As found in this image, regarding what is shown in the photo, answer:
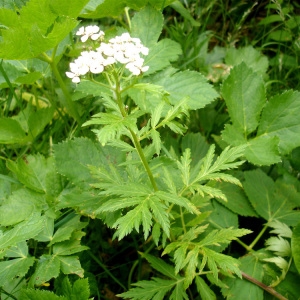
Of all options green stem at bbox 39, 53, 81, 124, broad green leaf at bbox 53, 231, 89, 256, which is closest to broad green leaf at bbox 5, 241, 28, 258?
broad green leaf at bbox 53, 231, 89, 256

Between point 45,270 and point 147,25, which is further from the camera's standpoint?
point 147,25

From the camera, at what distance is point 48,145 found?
2219 mm

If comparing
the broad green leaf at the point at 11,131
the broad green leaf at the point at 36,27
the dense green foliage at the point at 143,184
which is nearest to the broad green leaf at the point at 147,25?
the dense green foliage at the point at 143,184

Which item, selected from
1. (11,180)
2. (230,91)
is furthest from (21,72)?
Answer: (230,91)

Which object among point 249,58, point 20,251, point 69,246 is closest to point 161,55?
point 249,58

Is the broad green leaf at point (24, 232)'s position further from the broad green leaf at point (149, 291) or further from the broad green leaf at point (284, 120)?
the broad green leaf at point (284, 120)

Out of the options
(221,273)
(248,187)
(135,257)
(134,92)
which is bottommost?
(135,257)

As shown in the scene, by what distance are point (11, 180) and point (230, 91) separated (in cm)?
117

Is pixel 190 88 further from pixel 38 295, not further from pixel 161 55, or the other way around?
pixel 38 295

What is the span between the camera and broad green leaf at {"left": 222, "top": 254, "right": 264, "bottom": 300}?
1633 millimetres

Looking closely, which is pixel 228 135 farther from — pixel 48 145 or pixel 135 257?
pixel 48 145

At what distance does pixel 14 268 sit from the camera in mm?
1524

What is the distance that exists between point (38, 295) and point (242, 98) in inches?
52.4

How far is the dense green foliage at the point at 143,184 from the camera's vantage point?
55.4 inches
